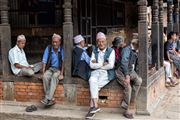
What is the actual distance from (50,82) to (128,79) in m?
1.49

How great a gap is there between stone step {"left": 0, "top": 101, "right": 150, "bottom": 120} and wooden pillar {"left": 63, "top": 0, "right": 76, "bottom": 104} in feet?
0.79

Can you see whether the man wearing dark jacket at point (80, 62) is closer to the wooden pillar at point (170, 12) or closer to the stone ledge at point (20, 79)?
the stone ledge at point (20, 79)

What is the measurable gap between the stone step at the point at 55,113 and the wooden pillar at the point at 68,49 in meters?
0.24

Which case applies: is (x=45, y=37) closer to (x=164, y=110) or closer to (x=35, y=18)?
(x=35, y=18)

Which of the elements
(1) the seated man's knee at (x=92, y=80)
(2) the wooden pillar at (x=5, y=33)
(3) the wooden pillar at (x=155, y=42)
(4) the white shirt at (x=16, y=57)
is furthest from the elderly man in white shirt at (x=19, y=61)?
(3) the wooden pillar at (x=155, y=42)

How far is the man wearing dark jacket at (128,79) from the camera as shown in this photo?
6.32 meters

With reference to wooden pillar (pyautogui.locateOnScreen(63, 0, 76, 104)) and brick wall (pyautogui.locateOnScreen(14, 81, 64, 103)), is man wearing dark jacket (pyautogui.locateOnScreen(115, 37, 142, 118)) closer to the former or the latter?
wooden pillar (pyautogui.locateOnScreen(63, 0, 76, 104))

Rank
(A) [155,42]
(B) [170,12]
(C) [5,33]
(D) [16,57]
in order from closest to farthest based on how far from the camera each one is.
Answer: (D) [16,57] → (C) [5,33] → (A) [155,42] → (B) [170,12]

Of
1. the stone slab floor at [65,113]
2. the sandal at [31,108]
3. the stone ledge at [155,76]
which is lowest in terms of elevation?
the stone slab floor at [65,113]

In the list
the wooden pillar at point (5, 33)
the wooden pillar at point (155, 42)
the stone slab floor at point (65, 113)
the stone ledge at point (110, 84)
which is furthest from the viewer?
the wooden pillar at point (155, 42)

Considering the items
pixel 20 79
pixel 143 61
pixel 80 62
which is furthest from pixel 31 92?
pixel 143 61

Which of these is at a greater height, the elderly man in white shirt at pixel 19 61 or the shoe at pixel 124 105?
the elderly man in white shirt at pixel 19 61

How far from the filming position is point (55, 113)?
665cm

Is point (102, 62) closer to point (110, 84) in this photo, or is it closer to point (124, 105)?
point (110, 84)
